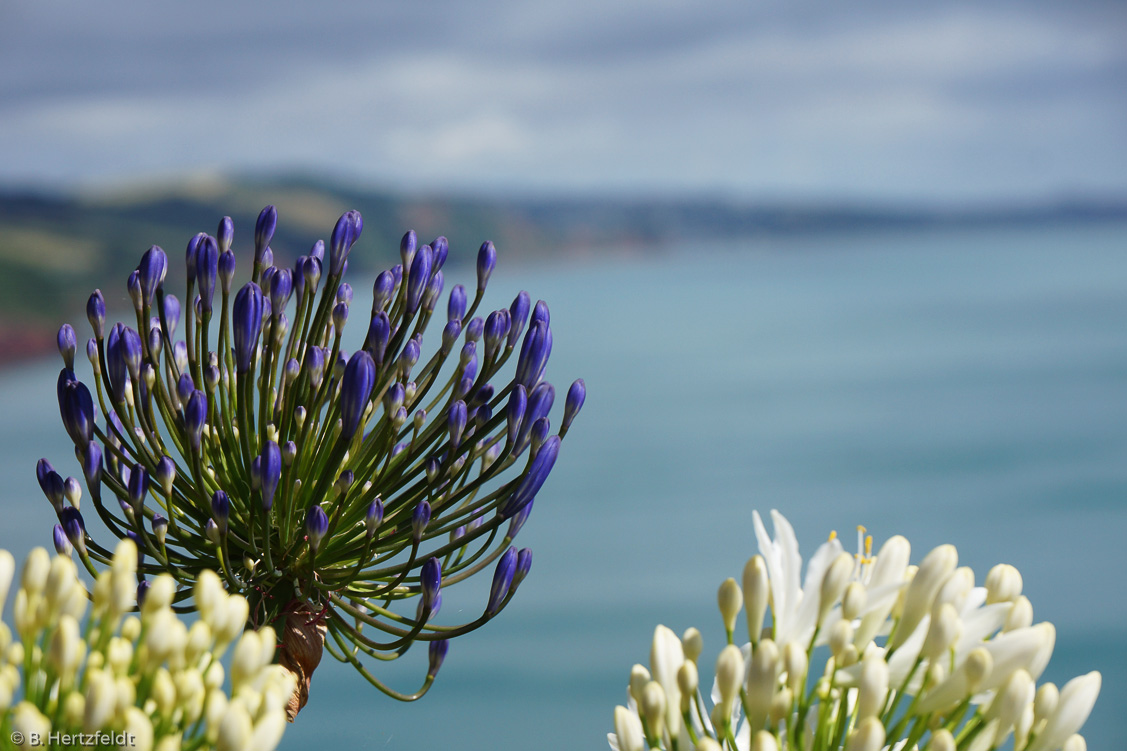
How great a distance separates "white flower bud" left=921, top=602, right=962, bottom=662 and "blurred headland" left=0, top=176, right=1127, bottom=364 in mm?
7374

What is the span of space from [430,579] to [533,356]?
0.14m

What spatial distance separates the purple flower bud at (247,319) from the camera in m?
0.58

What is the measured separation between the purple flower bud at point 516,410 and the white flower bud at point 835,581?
194 mm

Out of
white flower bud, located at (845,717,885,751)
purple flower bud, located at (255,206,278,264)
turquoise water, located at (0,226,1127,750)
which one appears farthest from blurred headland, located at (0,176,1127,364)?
white flower bud, located at (845,717,885,751)

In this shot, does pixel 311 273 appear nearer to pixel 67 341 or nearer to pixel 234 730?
pixel 67 341

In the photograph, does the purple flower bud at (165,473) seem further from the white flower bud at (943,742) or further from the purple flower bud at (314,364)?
the white flower bud at (943,742)

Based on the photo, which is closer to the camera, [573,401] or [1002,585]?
[1002,585]

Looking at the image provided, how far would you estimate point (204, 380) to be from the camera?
614 mm

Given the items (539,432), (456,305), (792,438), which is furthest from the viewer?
(792,438)

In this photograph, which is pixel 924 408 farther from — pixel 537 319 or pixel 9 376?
pixel 537 319

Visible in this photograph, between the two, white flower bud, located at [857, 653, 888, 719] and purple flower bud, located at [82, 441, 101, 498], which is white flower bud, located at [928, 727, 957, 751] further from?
purple flower bud, located at [82, 441, 101, 498]

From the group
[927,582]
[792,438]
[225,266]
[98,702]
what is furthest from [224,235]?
[792,438]

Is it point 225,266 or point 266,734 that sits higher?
point 225,266

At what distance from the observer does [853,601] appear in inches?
17.7
